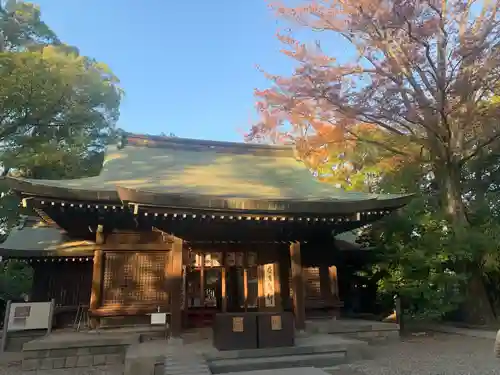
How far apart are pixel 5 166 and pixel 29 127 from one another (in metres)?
2.49

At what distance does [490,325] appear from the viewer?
12.5 metres

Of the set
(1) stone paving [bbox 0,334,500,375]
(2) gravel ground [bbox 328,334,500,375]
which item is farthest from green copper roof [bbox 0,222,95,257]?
(2) gravel ground [bbox 328,334,500,375]

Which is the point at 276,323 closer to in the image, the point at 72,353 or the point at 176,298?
the point at 176,298

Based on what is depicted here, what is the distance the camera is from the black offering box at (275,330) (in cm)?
795

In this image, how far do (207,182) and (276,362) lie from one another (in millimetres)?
5734

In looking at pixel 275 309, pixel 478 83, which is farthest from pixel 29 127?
pixel 478 83

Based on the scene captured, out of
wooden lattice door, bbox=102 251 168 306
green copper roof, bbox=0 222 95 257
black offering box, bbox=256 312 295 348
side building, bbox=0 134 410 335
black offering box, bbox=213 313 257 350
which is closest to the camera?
black offering box, bbox=213 313 257 350

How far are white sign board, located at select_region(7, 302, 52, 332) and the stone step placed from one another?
5.32m

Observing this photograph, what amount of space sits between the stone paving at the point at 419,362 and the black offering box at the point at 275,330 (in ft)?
3.80

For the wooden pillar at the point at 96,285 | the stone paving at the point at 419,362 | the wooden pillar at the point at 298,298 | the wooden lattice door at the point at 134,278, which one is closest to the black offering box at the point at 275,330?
the stone paving at the point at 419,362

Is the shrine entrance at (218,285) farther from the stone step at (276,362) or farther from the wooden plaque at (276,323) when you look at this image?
the stone step at (276,362)

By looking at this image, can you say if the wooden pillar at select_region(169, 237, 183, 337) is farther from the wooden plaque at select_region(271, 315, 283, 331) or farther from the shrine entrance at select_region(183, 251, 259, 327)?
the wooden plaque at select_region(271, 315, 283, 331)

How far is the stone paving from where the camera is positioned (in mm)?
7066

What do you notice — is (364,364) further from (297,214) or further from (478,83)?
(478,83)
